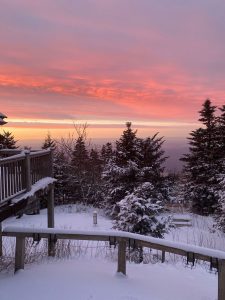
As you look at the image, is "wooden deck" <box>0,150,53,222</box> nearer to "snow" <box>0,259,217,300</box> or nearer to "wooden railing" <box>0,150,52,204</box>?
"wooden railing" <box>0,150,52,204</box>

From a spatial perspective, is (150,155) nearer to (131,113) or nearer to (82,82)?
(82,82)

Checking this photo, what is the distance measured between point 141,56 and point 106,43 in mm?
3054

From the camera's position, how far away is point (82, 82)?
1168 inches

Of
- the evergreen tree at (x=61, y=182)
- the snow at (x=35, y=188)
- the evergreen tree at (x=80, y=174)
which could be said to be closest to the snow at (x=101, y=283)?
the snow at (x=35, y=188)

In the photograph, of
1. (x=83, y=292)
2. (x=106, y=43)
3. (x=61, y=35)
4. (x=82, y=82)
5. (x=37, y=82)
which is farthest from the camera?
(x=82, y=82)

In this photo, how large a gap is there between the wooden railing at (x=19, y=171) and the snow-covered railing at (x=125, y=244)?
1011 mm

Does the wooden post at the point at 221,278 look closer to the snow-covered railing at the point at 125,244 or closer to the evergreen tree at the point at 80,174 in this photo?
the snow-covered railing at the point at 125,244

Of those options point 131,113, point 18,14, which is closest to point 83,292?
point 18,14

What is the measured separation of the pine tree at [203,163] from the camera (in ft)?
96.9

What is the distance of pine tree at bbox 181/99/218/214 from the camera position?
1163 inches

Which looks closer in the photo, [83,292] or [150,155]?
[83,292]

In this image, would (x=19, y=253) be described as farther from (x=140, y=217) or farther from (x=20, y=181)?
(x=140, y=217)

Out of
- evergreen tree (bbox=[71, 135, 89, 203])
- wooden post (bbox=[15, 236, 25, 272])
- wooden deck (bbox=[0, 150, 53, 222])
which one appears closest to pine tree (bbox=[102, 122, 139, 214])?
evergreen tree (bbox=[71, 135, 89, 203])

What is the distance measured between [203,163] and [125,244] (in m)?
24.4
